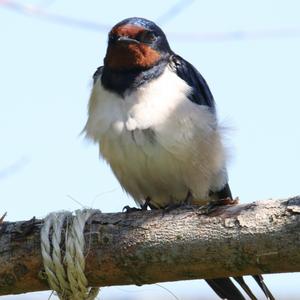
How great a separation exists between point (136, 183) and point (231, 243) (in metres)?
1.19

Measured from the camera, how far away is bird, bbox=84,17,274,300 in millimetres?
2607

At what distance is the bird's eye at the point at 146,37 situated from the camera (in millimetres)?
2875

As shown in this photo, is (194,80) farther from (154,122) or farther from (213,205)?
(213,205)

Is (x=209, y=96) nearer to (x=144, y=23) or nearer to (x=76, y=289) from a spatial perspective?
(x=144, y=23)

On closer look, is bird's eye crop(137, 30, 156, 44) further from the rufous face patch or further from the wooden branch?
the wooden branch

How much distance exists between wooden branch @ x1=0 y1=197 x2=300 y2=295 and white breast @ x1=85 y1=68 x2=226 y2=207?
76 centimetres

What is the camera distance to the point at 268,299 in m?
2.10

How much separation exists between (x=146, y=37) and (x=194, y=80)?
24 cm

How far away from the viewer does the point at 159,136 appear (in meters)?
2.59

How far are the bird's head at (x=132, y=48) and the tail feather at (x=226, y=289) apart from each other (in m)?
0.99

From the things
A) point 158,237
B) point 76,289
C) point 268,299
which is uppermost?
point 158,237

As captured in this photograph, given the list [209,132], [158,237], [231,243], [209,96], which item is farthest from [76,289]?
[209,96]

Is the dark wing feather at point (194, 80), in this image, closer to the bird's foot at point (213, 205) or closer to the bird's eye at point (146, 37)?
the bird's eye at point (146, 37)

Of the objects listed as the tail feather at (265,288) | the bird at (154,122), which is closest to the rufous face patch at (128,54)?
the bird at (154,122)
